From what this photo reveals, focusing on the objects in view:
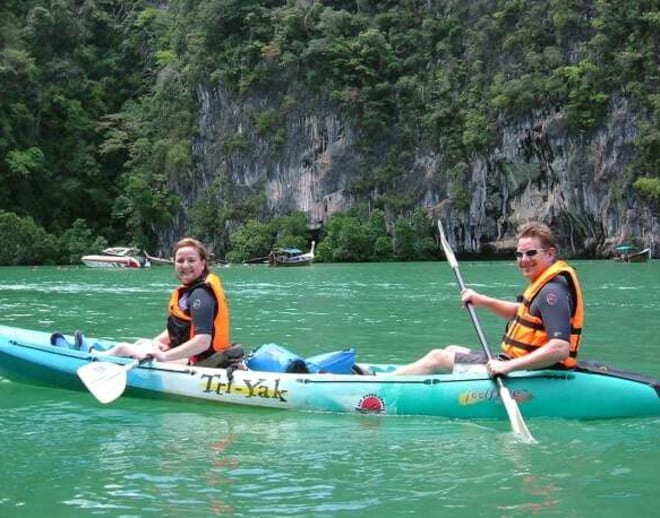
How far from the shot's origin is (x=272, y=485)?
480cm

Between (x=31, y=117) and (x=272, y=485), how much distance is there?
49536mm

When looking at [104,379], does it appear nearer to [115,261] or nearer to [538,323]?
[538,323]

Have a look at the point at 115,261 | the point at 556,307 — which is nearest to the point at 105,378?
the point at 556,307

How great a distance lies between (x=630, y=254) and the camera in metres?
35.2

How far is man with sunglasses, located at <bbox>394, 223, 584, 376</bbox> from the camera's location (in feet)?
19.4

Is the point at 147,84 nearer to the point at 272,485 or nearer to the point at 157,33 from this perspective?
the point at 157,33

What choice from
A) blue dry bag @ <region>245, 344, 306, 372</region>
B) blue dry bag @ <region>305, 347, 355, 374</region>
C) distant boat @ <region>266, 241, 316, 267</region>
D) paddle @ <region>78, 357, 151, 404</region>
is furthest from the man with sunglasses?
distant boat @ <region>266, 241, 316, 267</region>

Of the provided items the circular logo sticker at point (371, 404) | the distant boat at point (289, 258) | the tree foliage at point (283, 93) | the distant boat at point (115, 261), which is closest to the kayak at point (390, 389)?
the circular logo sticker at point (371, 404)

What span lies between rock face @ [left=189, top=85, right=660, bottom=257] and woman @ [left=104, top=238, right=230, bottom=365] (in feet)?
115

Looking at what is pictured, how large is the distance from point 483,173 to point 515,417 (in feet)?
124

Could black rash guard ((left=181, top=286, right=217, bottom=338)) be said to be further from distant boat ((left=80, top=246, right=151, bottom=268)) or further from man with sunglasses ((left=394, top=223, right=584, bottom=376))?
distant boat ((left=80, top=246, right=151, bottom=268))

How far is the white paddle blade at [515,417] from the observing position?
5836 millimetres

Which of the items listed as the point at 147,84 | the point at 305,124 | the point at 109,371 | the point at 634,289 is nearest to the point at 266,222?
the point at 305,124

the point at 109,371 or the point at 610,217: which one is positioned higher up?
the point at 610,217
